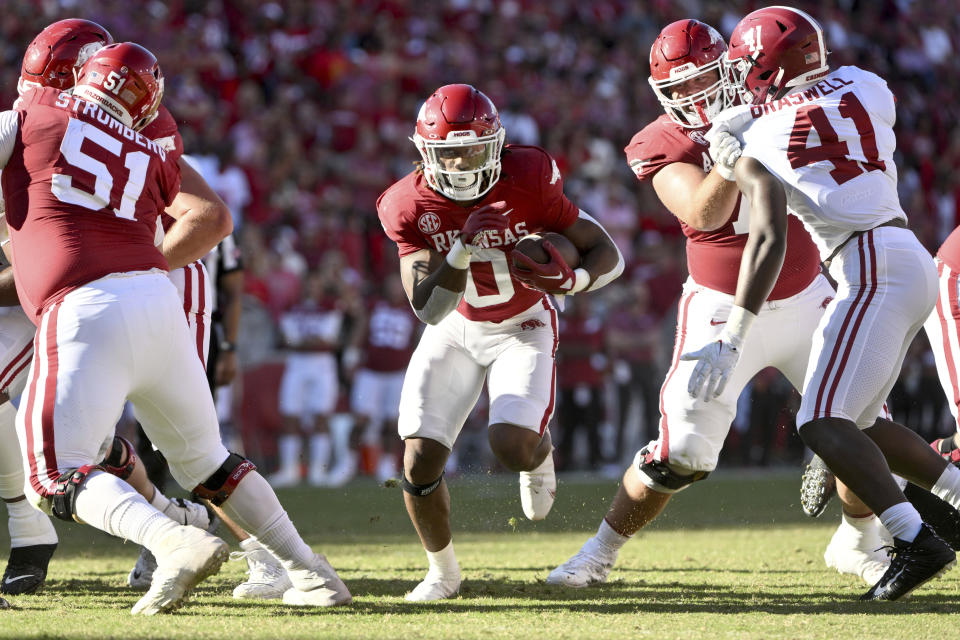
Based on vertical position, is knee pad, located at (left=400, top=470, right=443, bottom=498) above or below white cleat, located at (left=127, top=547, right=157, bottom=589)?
above

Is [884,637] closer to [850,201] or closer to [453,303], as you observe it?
[850,201]

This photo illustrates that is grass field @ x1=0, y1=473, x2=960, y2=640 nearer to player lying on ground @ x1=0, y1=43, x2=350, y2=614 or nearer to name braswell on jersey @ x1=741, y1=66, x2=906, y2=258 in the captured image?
player lying on ground @ x1=0, y1=43, x2=350, y2=614

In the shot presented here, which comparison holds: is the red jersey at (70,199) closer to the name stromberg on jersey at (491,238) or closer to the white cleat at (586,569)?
the name stromberg on jersey at (491,238)

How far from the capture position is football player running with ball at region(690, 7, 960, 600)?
157 inches

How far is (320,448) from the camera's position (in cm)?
1002

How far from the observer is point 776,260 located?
4.00 m

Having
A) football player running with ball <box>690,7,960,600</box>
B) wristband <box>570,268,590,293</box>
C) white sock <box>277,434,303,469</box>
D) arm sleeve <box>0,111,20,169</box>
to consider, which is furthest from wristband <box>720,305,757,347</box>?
white sock <box>277,434,303,469</box>

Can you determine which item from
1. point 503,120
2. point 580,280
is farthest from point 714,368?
point 503,120

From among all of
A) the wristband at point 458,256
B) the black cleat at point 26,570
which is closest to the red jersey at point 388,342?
the black cleat at point 26,570

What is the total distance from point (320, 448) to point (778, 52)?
255 inches

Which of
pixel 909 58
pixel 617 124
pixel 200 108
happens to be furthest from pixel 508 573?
pixel 909 58

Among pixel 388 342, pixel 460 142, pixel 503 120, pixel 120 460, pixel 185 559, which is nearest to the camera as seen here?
pixel 185 559

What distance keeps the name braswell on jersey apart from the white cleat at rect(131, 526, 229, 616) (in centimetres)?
218

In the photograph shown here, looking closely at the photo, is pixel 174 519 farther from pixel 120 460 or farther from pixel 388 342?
pixel 388 342
